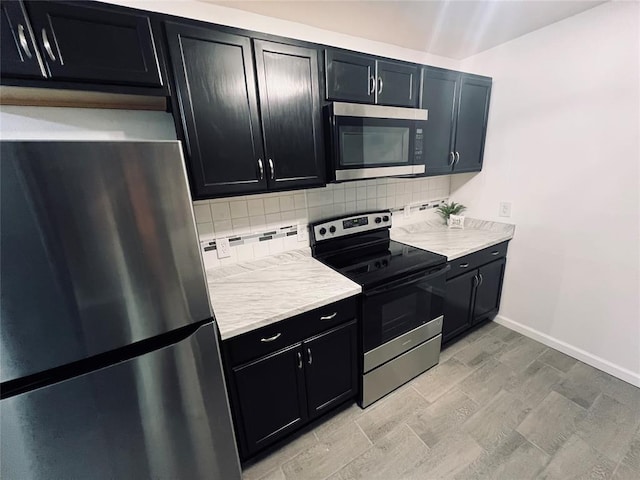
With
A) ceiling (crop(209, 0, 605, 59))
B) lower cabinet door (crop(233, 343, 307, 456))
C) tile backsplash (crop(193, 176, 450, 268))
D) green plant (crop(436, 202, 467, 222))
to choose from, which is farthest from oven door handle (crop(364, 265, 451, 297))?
ceiling (crop(209, 0, 605, 59))

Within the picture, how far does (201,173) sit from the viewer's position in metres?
1.23

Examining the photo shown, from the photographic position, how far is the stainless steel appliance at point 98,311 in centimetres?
71

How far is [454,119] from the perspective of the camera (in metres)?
2.04

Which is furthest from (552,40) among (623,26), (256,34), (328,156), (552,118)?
(256,34)

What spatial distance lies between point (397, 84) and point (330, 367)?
1845mm

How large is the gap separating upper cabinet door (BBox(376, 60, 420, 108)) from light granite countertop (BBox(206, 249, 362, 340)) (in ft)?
3.90

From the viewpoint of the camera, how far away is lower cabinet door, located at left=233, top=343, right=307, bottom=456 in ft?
4.09

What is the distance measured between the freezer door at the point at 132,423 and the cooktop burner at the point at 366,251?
0.95 metres

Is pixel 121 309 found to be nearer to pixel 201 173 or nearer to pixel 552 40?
pixel 201 173

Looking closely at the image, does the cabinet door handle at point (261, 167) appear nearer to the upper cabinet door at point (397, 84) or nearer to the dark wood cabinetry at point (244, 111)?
the dark wood cabinetry at point (244, 111)

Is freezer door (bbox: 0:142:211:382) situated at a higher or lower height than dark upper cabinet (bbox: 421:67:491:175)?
lower

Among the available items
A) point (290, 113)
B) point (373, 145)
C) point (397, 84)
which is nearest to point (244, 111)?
point (290, 113)

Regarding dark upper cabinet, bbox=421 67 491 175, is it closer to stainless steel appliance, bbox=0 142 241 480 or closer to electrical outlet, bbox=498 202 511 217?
electrical outlet, bbox=498 202 511 217

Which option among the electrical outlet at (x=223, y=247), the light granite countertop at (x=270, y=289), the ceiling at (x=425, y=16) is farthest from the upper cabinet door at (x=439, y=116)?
the electrical outlet at (x=223, y=247)
